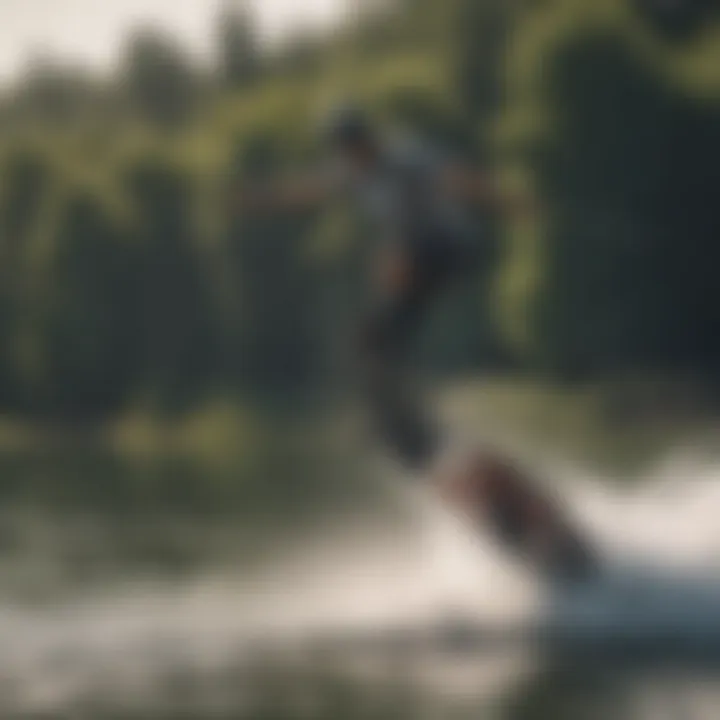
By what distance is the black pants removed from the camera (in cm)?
260

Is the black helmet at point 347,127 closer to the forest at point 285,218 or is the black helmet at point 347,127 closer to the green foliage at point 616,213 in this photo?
the forest at point 285,218

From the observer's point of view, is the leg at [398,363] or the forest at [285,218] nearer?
the leg at [398,363]

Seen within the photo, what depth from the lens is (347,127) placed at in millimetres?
2689

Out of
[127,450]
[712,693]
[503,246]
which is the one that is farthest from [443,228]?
[712,693]

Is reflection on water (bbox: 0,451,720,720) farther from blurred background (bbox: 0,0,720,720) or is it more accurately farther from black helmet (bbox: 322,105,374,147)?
black helmet (bbox: 322,105,374,147)

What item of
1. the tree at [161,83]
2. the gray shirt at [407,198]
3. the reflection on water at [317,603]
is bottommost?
the reflection on water at [317,603]

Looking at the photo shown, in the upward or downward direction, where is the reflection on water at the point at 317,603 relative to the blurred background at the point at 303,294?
downward

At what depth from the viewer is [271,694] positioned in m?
2.11

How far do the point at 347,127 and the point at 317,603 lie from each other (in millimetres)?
824

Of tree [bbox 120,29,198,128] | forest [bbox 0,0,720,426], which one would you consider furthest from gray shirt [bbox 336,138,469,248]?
tree [bbox 120,29,198,128]

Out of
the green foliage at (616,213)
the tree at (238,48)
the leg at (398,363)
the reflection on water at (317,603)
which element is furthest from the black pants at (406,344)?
the tree at (238,48)

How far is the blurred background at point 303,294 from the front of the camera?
2.69m

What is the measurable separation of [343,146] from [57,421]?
0.74m

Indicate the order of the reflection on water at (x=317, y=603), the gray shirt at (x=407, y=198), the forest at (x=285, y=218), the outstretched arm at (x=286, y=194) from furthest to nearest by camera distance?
1. the forest at (x=285, y=218)
2. the outstretched arm at (x=286, y=194)
3. the gray shirt at (x=407, y=198)
4. the reflection on water at (x=317, y=603)
